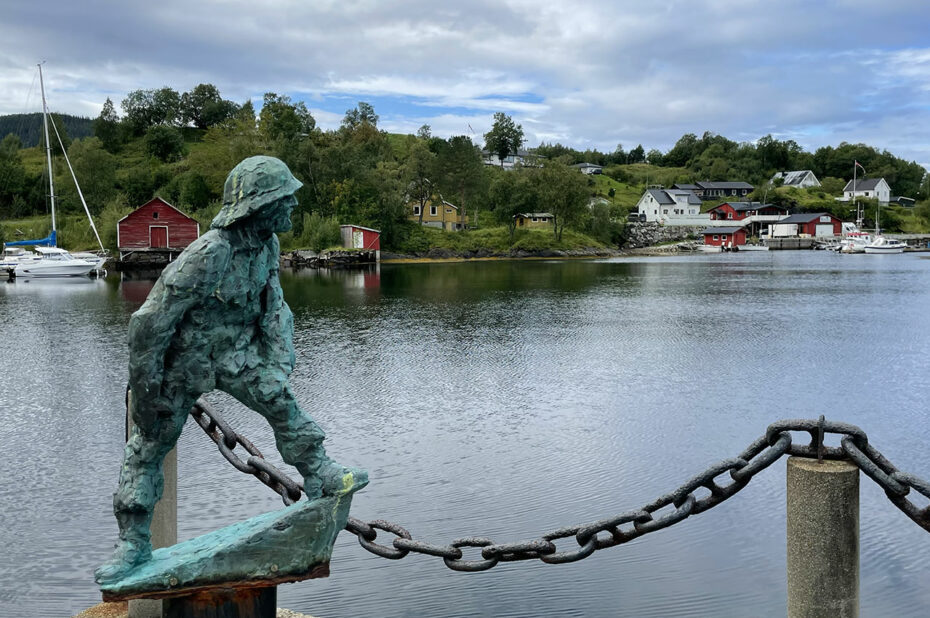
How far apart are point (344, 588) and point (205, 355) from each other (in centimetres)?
453

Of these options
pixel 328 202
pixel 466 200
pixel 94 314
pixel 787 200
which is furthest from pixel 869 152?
pixel 94 314

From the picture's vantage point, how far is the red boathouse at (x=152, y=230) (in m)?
59.8

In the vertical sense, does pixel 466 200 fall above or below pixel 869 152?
below

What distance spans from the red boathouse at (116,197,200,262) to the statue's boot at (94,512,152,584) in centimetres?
5907

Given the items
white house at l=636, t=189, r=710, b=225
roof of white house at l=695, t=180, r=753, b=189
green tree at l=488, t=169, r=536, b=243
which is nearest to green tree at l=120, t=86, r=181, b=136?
green tree at l=488, t=169, r=536, b=243

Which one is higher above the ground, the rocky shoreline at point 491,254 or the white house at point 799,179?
the white house at point 799,179

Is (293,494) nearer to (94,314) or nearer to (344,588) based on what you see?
(344,588)

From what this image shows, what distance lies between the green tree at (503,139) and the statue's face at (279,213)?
5260 inches

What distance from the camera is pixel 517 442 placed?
12281 mm

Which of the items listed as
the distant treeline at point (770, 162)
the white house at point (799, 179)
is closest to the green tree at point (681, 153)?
the distant treeline at point (770, 162)

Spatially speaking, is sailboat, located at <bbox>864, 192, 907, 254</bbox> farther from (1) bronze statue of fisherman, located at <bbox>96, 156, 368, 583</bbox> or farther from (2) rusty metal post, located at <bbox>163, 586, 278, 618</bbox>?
(2) rusty metal post, located at <bbox>163, 586, 278, 618</bbox>

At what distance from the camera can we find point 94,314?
97.1 ft

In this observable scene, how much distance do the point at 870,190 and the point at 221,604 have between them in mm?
151343

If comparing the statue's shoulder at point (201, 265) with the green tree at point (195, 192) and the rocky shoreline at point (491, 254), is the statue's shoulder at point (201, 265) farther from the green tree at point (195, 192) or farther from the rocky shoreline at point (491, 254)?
the green tree at point (195, 192)
